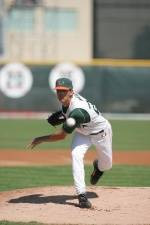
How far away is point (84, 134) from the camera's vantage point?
27.8 feet

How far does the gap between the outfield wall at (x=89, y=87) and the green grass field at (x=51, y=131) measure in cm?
110

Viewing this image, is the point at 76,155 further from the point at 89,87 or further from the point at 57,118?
the point at 89,87

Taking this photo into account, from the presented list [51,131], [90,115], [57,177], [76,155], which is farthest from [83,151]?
[51,131]

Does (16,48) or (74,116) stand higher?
(74,116)

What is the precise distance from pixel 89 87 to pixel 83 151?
1475 centimetres

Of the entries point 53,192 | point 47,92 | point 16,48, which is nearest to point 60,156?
point 53,192

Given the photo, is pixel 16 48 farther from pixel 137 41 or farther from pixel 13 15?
pixel 137 41

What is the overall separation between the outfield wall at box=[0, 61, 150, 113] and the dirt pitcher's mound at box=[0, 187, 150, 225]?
13431 millimetres

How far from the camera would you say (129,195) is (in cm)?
901

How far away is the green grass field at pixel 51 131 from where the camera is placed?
639 inches

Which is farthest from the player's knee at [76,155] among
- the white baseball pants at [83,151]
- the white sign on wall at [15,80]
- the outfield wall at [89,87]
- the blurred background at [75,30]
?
the blurred background at [75,30]

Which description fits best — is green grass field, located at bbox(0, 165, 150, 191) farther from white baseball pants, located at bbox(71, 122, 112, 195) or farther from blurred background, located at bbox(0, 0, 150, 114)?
blurred background, located at bbox(0, 0, 150, 114)

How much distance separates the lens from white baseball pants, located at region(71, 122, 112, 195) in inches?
322

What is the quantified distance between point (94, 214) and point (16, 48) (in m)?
27.3
